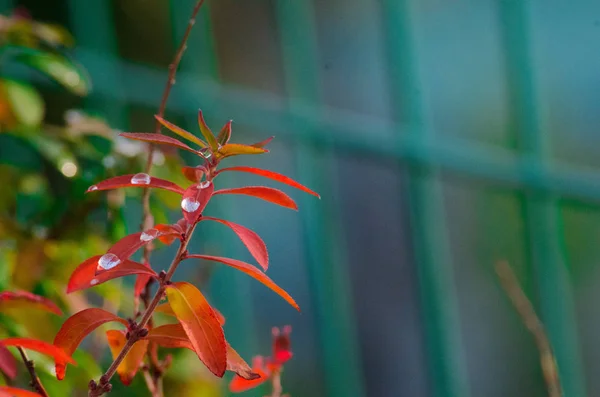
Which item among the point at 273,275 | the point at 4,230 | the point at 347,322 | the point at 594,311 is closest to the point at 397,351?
the point at 347,322

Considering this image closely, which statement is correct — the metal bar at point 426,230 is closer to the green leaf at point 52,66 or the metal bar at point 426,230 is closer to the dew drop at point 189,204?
the green leaf at point 52,66

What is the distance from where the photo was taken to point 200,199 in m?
0.68

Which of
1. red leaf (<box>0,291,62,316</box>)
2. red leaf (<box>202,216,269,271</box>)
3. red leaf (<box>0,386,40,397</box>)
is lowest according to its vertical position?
red leaf (<box>0,386,40,397</box>)

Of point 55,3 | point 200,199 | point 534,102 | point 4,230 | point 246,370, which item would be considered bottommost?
point 246,370

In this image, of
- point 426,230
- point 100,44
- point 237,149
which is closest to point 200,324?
point 237,149

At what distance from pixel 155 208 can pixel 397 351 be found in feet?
7.16

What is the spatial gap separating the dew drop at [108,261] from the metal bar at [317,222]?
2.31m

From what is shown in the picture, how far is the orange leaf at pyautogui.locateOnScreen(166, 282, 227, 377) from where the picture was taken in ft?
2.26

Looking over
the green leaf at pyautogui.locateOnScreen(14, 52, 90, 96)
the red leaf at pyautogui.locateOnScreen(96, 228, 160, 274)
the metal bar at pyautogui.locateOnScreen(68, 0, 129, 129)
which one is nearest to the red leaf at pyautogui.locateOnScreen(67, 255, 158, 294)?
the red leaf at pyautogui.locateOnScreen(96, 228, 160, 274)

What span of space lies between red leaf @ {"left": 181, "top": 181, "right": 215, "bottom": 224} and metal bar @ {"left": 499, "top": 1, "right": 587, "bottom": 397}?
2465mm

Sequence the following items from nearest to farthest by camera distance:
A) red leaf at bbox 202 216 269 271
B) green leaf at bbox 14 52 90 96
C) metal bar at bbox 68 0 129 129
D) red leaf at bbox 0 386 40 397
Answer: red leaf at bbox 0 386 40 397 → red leaf at bbox 202 216 269 271 → green leaf at bbox 14 52 90 96 → metal bar at bbox 68 0 129 129

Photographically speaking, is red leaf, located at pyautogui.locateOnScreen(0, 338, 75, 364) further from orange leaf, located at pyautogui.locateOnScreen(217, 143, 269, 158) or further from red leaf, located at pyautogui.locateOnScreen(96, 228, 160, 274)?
orange leaf, located at pyautogui.locateOnScreen(217, 143, 269, 158)

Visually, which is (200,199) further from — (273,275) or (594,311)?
(594,311)

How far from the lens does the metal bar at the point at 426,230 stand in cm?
300
